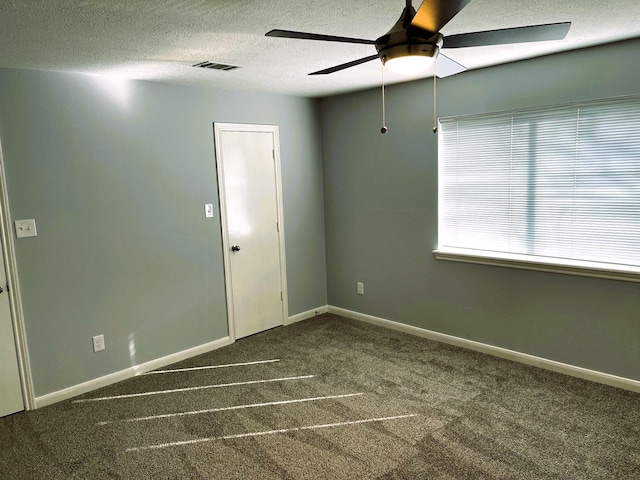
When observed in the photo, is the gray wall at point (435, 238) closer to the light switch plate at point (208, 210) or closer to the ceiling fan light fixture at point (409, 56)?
the light switch plate at point (208, 210)

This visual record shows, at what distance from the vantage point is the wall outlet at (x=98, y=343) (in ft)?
11.5

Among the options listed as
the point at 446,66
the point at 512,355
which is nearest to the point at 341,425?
the point at 512,355

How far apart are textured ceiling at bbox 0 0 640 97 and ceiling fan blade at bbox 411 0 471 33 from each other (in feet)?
1.83

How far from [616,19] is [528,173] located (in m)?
1.26

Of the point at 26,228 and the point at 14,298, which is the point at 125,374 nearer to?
the point at 14,298

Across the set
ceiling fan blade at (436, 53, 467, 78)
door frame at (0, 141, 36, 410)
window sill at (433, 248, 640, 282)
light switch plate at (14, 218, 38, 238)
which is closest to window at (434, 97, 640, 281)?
window sill at (433, 248, 640, 282)

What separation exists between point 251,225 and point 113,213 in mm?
1297

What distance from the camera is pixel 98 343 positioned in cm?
353

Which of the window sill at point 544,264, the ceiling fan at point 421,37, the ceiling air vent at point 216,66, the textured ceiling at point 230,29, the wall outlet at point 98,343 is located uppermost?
the ceiling air vent at point 216,66

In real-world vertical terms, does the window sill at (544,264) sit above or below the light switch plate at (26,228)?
below

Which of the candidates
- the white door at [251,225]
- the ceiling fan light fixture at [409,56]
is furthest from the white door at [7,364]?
the ceiling fan light fixture at [409,56]

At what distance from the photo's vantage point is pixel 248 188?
4.38m

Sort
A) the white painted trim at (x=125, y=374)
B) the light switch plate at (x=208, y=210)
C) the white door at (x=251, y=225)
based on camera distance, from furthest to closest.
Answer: the white door at (x=251, y=225)
the light switch plate at (x=208, y=210)
the white painted trim at (x=125, y=374)

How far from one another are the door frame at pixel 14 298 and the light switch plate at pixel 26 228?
0.04 meters
